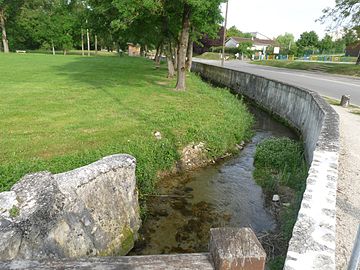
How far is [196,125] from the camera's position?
1038cm

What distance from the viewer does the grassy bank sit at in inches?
216

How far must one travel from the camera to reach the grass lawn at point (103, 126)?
7027 millimetres

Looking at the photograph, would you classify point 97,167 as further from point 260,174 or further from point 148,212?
point 260,174

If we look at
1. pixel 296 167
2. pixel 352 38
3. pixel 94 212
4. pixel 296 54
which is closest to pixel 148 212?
pixel 94 212

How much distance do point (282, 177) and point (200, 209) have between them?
257 cm

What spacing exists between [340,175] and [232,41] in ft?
303

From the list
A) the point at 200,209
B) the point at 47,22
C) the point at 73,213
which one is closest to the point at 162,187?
the point at 200,209

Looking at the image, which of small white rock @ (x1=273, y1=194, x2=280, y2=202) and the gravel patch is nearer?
the gravel patch

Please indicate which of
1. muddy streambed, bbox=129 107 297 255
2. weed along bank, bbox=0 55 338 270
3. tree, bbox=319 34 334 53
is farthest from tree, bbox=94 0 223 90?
tree, bbox=319 34 334 53

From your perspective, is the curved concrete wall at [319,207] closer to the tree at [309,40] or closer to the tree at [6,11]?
the tree at [6,11]

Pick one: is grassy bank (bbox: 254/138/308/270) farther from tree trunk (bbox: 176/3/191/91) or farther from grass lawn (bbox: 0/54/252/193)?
tree trunk (bbox: 176/3/191/91)

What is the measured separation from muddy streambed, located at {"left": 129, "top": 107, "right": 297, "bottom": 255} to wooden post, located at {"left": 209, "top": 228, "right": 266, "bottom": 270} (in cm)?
384

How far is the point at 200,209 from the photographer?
23.3 feet

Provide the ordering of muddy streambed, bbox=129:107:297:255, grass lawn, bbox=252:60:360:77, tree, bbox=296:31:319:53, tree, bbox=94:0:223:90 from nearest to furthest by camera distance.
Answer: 1. muddy streambed, bbox=129:107:297:255
2. tree, bbox=94:0:223:90
3. grass lawn, bbox=252:60:360:77
4. tree, bbox=296:31:319:53
